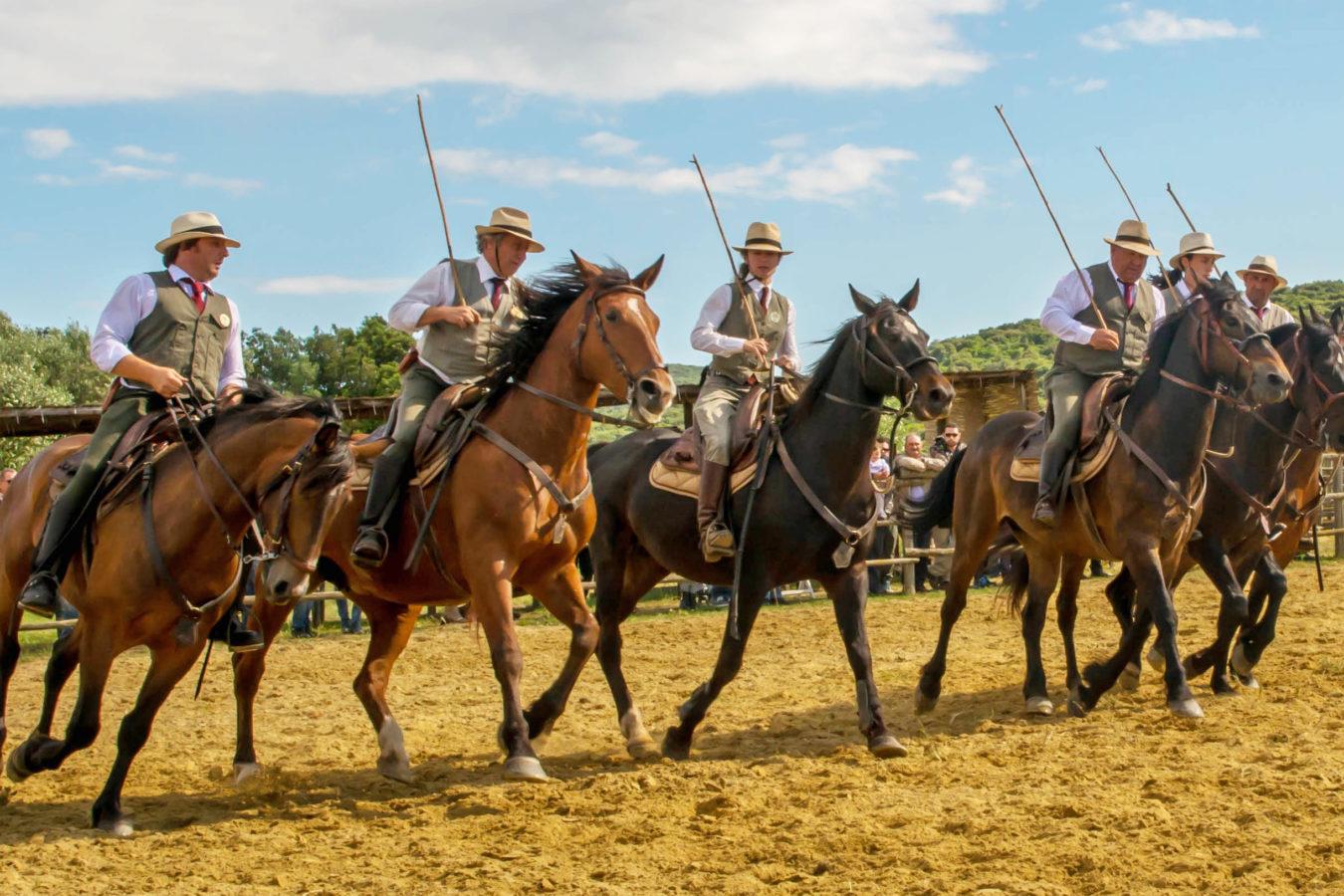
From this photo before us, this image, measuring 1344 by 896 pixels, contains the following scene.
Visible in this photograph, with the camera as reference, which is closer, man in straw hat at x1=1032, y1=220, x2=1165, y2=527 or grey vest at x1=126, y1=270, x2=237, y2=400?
grey vest at x1=126, y1=270, x2=237, y2=400

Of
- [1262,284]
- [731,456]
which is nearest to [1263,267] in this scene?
[1262,284]

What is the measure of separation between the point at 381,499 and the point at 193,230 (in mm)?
1766

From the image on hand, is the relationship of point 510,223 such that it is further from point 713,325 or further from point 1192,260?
point 1192,260

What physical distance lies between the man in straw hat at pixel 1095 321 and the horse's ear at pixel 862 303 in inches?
71.7

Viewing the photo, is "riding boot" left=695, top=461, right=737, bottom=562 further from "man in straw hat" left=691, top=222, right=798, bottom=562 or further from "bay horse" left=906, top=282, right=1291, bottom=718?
"bay horse" left=906, top=282, right=1291, bottom=718

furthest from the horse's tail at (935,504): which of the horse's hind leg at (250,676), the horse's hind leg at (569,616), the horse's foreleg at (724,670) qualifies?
the horse's hind leg at (250,676)

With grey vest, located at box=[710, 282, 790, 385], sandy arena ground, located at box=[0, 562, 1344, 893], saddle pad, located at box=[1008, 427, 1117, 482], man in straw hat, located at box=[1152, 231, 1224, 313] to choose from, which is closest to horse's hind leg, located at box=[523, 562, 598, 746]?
sandy arena ground, located at box=[0, 562, 1344, 893]

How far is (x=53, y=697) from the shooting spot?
7523 mm

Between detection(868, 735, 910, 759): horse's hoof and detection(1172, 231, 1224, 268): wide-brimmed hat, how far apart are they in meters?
5.56

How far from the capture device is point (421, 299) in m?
8.24

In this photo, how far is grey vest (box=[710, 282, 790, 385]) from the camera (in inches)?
353

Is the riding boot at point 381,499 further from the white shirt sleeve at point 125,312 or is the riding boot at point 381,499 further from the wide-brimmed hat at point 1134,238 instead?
the wide-brimmed hat at point 1134,238

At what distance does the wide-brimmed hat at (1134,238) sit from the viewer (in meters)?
9.49

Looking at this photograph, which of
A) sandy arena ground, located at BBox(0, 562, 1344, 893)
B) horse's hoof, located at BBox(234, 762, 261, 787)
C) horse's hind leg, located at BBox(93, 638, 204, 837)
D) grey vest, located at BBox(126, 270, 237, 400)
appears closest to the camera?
sandy arena ground, located at BBox(0, 562, 1344, 893)
